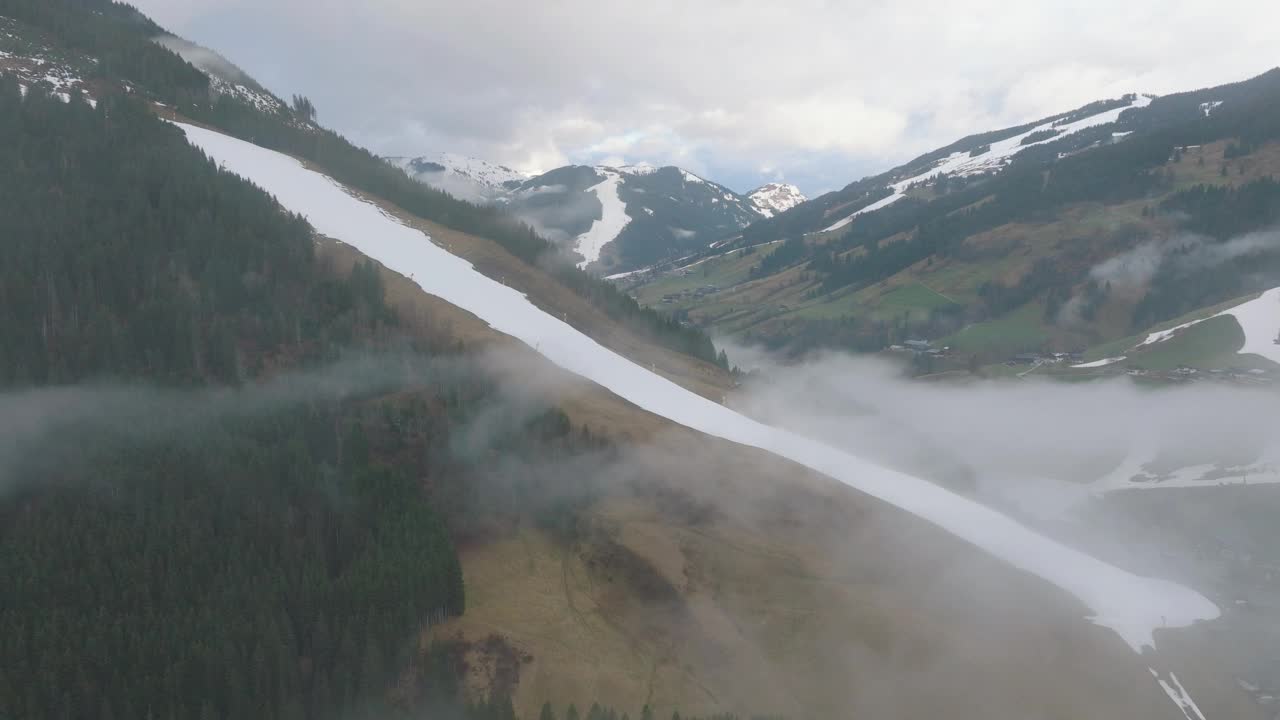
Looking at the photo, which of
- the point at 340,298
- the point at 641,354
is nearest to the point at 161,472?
the point at 340,298

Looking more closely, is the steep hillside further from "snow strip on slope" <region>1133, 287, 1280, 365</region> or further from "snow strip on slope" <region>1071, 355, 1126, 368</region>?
"snow strip on slope" <region>1071, 355, 1126, 368</region>

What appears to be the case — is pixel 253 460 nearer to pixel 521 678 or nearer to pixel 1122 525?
pixel 521 678

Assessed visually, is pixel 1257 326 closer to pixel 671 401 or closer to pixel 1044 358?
pixel 1044 358

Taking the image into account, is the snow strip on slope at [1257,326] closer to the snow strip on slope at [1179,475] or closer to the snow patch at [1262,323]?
the snow patch at [1262,323]

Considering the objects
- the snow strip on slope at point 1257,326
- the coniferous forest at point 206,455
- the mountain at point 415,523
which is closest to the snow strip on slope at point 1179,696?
the mountain at point 415,523

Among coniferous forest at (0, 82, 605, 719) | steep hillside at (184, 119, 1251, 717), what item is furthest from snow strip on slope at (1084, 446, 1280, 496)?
coniferous forest at (0, 82, 605, 719)

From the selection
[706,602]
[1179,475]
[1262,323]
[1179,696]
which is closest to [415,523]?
[706,602]

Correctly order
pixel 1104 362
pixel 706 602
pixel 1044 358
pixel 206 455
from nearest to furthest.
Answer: pixel 706 602 → pixel 206 455 → pixel 1104 362 → pixel 1044 358
